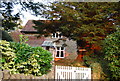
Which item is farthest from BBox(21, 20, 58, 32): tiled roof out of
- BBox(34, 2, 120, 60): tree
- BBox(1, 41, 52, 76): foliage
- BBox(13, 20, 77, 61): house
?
BBox(1, 41, 52, 76): foliage

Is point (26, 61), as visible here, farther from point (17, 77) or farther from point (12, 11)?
point (12, 11)

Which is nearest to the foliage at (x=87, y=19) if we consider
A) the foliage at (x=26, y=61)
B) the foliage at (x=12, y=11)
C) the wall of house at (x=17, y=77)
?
the foliage at (x=12, y=11)

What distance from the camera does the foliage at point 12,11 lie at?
4961mm

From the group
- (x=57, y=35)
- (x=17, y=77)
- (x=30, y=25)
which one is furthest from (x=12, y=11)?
(x=17, y=77)

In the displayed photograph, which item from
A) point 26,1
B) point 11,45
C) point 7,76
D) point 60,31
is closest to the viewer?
point 7,76

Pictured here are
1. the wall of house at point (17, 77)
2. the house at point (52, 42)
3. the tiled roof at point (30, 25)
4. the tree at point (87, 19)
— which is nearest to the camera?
the wall of house at point (17, 77)

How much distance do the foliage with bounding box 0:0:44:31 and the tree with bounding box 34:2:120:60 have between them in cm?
48

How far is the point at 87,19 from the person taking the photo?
5066 mm

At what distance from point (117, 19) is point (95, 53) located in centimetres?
163

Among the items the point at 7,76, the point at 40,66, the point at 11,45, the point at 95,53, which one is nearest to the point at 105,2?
the point at 95,53

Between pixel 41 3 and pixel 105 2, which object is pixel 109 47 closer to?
pixel 105 2

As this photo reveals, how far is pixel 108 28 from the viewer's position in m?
5.23

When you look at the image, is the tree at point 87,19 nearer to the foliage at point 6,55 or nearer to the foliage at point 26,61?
the foliage at point 26,61

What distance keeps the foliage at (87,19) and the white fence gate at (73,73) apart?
5.09ft
